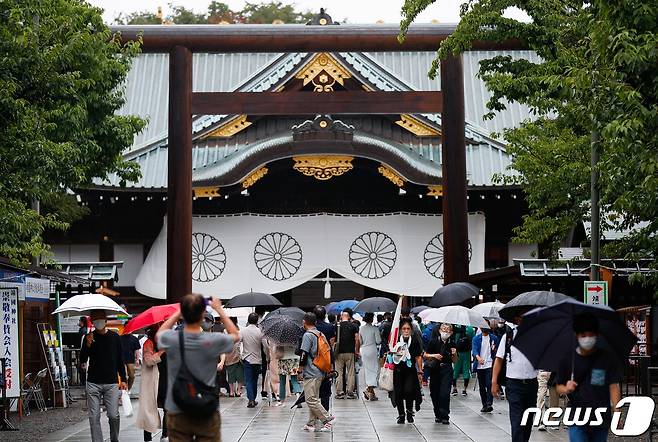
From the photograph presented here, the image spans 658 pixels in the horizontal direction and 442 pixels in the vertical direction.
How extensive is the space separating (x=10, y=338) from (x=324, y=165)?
44.2ft

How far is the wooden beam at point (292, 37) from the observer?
22109 millimetres

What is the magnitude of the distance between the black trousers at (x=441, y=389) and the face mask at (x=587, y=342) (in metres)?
7.15

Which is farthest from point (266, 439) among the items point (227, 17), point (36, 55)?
point (227, 17)

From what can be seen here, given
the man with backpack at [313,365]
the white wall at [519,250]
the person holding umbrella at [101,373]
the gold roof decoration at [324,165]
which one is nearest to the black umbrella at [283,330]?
the man with backpack at [313,365]

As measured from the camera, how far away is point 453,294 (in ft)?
66.6

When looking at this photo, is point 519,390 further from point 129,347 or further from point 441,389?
point 129,347

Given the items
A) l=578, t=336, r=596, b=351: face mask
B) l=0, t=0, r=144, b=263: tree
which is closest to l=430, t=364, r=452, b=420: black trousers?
l=0, t=0, r=144, b=263: tree

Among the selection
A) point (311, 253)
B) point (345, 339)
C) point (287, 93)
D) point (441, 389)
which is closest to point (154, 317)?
point (441, 389)

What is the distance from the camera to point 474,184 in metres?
29.0

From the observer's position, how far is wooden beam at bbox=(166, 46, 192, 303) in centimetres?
2250

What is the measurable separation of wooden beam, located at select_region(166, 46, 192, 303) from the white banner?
705 cm

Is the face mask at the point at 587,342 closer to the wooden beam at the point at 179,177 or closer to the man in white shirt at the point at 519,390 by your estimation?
the man in white shirt at the point at 519,390

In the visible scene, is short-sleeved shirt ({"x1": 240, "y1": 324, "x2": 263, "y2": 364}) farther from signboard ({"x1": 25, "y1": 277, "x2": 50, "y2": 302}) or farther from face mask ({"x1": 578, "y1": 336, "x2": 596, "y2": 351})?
face mask ({"x1": 578, "y1": 336, "x2": 596, "y2": 351})

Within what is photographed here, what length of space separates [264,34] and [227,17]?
3827 cm
